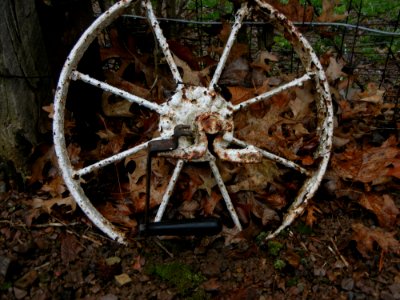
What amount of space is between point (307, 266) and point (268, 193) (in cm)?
40

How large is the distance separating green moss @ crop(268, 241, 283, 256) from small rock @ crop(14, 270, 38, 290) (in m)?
1.00

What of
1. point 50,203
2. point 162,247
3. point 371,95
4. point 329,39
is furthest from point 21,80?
point 329,39

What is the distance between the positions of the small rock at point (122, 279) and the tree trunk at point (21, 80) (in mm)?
769

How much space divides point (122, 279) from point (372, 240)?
1.10 metres

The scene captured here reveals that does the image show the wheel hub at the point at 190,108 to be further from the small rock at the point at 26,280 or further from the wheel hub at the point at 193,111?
the small rock at the point at 26,280

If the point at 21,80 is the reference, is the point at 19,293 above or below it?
below

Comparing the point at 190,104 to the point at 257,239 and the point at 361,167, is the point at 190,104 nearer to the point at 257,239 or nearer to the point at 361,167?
the point at 257,239

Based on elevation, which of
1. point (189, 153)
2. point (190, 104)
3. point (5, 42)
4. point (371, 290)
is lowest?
point (371, 290)

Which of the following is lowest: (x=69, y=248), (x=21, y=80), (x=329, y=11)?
(x=69, y=248)

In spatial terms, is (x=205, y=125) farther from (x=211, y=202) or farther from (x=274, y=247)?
(x=274, y=247)

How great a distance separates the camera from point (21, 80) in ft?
6.70

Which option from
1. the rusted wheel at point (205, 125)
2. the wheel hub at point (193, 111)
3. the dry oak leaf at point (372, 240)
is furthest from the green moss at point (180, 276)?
the dry oak leaf at point (372, 240)

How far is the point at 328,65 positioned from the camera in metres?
2.49

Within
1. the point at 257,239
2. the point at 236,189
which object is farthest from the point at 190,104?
the point at 257,239
